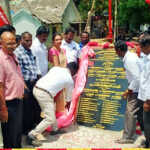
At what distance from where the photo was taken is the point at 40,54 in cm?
564

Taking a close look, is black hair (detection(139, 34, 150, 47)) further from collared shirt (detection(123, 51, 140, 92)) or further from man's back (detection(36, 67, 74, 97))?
man's back (detection(36, 67, 74, 97))

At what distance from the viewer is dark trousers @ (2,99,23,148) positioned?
12.4 feet

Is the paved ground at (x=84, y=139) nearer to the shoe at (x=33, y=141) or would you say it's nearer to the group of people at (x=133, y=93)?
the shoe at (x=33, y=141)

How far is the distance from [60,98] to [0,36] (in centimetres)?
201

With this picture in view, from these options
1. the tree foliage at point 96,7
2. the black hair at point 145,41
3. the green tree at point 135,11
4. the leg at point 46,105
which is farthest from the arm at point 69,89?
the tree foliage at point 96,7

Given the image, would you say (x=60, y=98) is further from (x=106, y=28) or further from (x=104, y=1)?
(x=106, y=28)

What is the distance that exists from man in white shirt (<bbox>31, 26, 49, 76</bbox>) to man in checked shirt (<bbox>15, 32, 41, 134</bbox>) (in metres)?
0.35

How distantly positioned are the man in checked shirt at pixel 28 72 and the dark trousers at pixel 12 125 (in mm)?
1027

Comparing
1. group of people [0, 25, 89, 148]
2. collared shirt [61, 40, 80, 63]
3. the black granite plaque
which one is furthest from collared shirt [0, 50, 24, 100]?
collared shirt [61, 40, 80, 63]

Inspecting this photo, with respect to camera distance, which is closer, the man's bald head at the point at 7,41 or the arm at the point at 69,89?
the man's bald head at the point at 7,41

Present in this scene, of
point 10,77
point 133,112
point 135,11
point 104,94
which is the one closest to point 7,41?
point 10,77

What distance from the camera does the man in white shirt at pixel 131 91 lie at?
4398 mm

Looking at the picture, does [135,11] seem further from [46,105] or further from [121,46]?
[46,105]

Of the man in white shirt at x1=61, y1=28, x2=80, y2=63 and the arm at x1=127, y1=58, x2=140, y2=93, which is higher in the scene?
the man in white shirt at x1=61, y1=28, x2=80, y2=63
